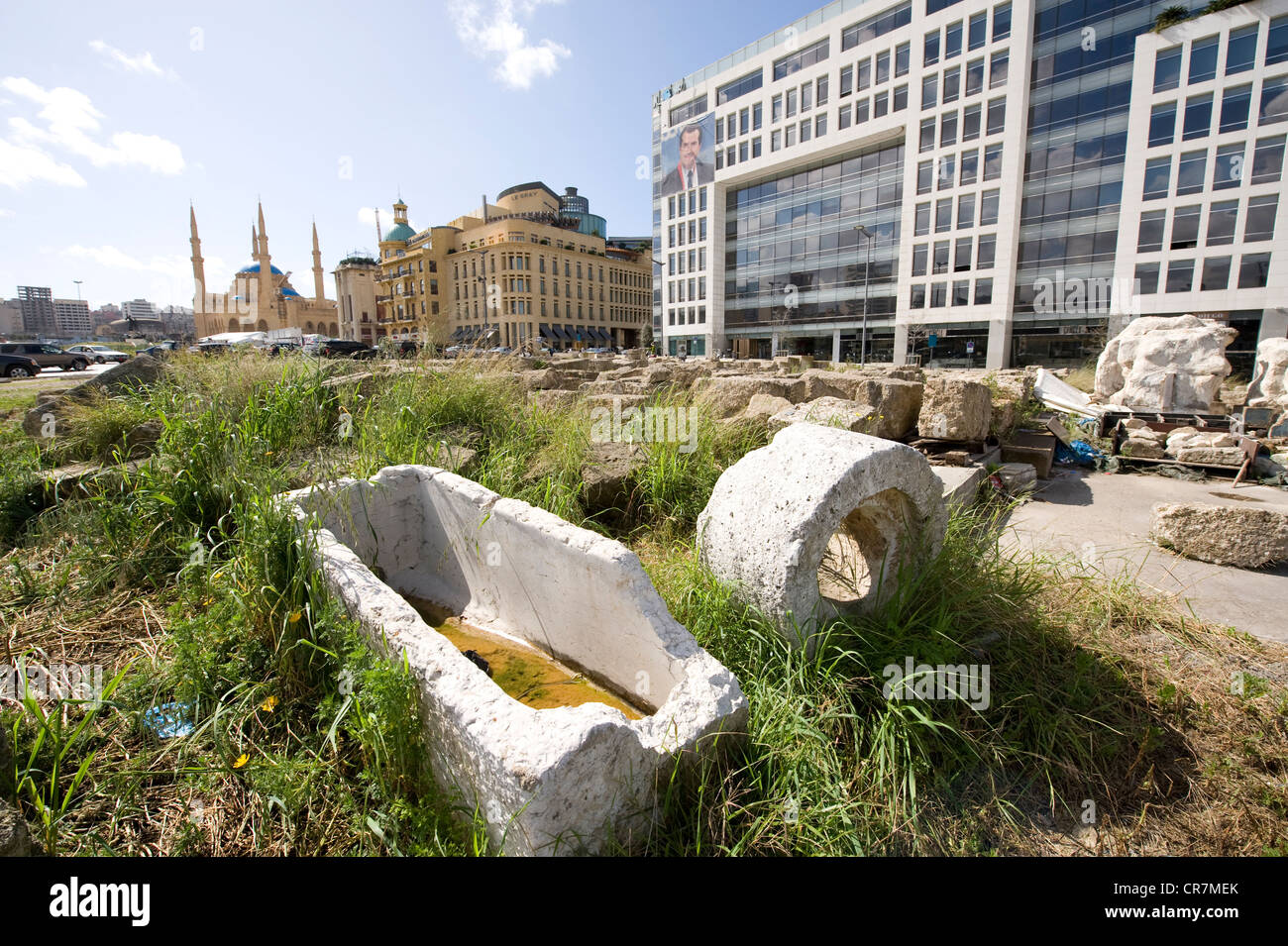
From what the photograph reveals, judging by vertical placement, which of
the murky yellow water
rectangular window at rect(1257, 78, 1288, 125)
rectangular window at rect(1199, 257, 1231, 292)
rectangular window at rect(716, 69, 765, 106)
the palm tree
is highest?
rectangular window at rect(716, 69, 765, 106)

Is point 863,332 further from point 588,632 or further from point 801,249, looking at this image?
point 588,632

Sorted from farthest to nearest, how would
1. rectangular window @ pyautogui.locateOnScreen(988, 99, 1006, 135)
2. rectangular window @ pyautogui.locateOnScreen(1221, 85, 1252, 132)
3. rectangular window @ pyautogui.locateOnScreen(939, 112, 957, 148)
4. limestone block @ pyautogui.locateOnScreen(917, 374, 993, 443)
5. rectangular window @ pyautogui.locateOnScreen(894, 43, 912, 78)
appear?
rectangular window @ pyautogui.locateOnScreen(894, 43, 912, 78) → rectangular window @ pyautogui.locateOnScreen(939, 112, 957, 148) → rectangular window @ pyautogui.locateOnScreen(988, 99, 1006, 135) → rectangular window @ pyautogui.locateOnScreen(1221, 85, 1252, 132) → limestone block @ pyautogui.locateOnScreen(917, 374, 993, 443)

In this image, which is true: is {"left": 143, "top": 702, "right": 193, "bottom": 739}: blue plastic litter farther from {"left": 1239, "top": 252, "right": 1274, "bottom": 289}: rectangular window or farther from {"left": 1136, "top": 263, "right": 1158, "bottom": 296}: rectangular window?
{"left": 1239, "top": 252, "right": 1274, "bottom": 289}: rectangular window

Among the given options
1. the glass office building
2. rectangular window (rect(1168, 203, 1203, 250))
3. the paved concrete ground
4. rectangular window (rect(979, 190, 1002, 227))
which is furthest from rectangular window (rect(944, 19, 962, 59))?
the paved concrete ground

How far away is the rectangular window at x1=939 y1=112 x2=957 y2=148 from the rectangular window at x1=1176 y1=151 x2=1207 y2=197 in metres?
9.63

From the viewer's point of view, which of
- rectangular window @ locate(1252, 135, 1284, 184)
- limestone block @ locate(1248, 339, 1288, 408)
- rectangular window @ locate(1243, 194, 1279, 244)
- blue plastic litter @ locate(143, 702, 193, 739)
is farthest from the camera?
rectangular window @ locate(1243, 194, 1279, 244)

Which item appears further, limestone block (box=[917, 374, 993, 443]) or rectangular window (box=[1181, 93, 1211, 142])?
rectangular window (box=[1181, 93, 1211, 142])

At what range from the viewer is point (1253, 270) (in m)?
23.8

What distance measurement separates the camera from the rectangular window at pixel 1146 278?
1013 inches

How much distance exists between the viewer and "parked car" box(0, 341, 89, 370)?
23.8m

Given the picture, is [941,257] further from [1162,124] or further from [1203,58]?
[1203,58]

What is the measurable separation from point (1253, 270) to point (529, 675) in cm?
3341

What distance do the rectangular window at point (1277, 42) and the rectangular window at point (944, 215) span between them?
11555 mm
